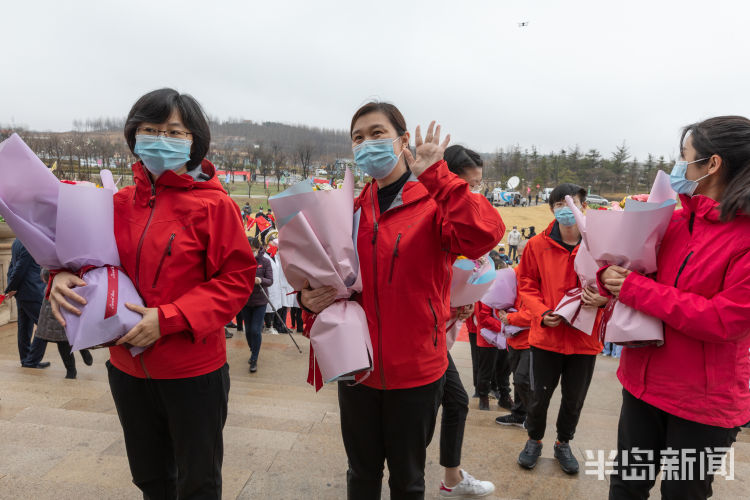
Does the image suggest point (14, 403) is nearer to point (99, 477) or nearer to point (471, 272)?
point (99, 477)

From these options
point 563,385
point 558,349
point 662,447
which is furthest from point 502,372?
point 662,447

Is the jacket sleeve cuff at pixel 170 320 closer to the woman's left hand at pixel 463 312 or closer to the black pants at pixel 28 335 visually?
the woman's left hand at pixel 463 312

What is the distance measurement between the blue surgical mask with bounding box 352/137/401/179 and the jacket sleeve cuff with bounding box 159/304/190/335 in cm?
99

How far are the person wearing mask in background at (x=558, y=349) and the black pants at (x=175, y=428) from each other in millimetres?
2116

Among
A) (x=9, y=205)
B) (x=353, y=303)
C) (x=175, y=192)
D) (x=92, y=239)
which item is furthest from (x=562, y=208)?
(x=9, y=205)

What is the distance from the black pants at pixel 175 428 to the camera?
191 centimetres

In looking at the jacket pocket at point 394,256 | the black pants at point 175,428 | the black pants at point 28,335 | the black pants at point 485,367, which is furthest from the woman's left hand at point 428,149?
the black pants at point 28,335

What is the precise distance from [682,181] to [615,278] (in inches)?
21.0

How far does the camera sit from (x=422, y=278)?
1908 millimetres

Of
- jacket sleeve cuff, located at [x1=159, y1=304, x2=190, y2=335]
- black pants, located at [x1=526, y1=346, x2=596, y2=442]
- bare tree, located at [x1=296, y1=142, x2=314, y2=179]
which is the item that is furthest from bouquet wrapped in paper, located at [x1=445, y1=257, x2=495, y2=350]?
bare tree, located at [x1=296, y1=142, x2=314, y2=179]

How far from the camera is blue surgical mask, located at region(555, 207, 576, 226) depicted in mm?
3129

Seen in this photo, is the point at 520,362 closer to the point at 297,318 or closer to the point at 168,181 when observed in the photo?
the point at 168,181

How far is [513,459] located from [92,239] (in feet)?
9.63

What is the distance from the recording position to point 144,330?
178 cm
